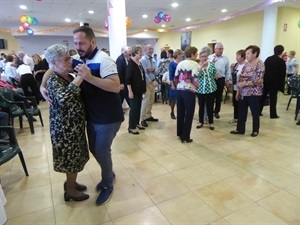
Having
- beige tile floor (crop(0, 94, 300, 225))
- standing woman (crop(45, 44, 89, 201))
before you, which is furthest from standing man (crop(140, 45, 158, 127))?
standing woman (crop(45, 44, 89, 201))

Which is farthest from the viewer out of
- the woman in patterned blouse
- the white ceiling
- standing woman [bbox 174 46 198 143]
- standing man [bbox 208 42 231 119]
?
the white ceiling

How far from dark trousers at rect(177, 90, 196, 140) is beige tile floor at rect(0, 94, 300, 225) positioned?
19 centimetres

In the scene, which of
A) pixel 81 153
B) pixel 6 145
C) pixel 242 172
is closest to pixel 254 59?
pixel 242 172

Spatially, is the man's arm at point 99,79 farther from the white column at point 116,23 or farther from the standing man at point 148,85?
the white column at point 116,23

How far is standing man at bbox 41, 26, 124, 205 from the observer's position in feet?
5.46

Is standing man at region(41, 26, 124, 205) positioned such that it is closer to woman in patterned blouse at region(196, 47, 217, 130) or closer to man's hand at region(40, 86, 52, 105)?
man's hand at region(40, 86, 52, 105)

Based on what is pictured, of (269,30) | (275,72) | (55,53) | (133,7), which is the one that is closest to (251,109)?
(275,72)

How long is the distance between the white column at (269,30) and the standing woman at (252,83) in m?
5.43

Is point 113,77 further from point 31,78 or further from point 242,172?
point 31,78

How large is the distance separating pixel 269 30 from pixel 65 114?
8.30 metres

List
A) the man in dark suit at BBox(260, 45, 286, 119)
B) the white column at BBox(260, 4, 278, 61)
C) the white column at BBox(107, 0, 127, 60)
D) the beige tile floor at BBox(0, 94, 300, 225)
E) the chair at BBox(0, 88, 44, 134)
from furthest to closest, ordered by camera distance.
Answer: the white column at BBox(260, 4, 278, 61) → the white column at BBox(107, 0, 127, 60) → the man in dark suit at BBox(260, 45, 286, 119) → the chair at BBox(0, 88, 44, 134) → the beige tile floor at BBox(0, 94, 300, 225)

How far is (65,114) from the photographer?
1.75 m

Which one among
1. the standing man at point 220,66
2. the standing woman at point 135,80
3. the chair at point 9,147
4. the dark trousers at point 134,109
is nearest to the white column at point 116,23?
the standing woman at point 135,80

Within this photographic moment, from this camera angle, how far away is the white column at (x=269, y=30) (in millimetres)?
7783
